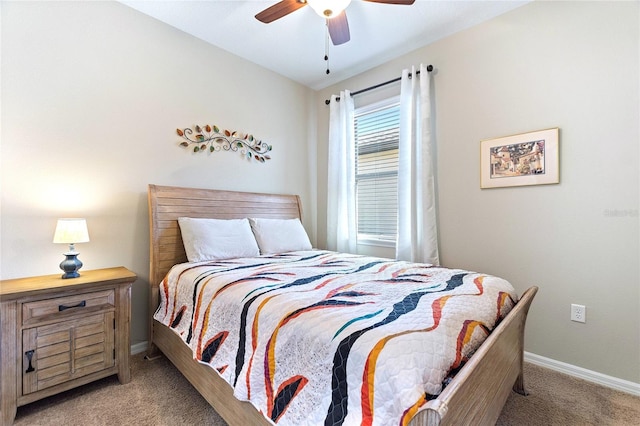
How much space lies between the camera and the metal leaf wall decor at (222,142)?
2.68 meters

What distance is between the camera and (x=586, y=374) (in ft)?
6.61

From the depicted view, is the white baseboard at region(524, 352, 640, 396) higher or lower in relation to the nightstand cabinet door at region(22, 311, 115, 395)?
lower

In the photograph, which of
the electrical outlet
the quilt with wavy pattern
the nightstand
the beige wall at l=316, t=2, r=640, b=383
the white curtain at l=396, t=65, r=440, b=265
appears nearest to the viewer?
the quilt with wavy pattern

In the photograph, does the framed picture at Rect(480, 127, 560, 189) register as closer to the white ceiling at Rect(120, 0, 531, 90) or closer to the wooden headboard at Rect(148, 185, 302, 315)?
the white ceiling at Rect(120, 0, 531, 90)

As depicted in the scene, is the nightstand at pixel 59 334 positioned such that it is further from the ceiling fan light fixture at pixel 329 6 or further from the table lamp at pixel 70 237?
the ceiling fan light fixture at pixel 329 6

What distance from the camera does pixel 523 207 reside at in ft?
7.44

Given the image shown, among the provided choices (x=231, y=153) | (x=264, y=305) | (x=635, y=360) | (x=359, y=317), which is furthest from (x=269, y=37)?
(x=635, y=360)

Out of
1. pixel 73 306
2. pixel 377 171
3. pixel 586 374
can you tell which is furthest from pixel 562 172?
pixel 73 306

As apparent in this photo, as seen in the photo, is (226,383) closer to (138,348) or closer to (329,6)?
(138,348)

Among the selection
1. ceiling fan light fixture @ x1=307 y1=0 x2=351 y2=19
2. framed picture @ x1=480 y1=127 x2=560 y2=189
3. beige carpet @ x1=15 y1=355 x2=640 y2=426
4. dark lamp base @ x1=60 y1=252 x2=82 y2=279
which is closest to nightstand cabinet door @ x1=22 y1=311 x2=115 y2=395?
beige carpet @ x1=15 y1=355 x2=640 y2=426

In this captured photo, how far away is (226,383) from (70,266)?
1324 millimetres

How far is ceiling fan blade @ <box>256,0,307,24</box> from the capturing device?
1.81 meters

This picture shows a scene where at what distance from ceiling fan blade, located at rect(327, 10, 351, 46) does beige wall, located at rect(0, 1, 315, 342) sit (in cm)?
139

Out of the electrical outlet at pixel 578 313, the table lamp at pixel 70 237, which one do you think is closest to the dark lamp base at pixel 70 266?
the table lamp at pixel 70 237
